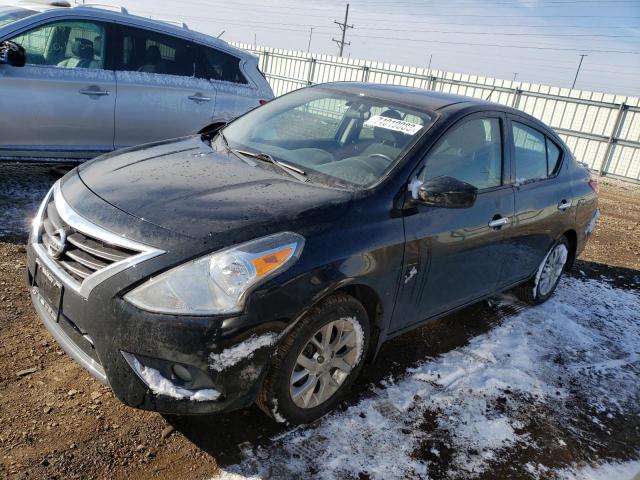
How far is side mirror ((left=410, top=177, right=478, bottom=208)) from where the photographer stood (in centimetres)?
288

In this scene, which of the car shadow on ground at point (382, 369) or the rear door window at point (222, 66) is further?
the rear door window at point (222, 66)

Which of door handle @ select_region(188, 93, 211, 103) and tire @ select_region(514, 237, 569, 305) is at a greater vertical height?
door handle @ select_region(188, 93, 211, 103)

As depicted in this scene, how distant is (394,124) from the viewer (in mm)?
3336

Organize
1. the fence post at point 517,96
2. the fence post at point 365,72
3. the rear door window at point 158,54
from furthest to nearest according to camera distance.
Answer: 1. the fence post at point 365,72
2. the fence post at point 517,96
3. the rear door window at point 158,54

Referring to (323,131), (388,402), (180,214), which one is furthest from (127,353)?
(323,131)

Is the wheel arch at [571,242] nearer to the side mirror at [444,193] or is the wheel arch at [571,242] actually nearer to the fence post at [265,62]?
the side mirror at [444,193]

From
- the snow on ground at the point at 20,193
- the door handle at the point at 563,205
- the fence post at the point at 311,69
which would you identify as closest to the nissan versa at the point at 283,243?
the door handle at the point at 563,205

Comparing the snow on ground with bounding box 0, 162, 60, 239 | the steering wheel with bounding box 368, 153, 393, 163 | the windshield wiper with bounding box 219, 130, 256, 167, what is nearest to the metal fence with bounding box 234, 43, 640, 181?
the snow on ground with bounding box 0, 162, 60, 239

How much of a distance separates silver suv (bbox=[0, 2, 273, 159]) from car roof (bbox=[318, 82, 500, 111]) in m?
2.65

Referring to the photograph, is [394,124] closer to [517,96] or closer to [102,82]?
[102,82]

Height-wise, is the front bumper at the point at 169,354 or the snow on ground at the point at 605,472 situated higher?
the front bumper at the point at 169,354

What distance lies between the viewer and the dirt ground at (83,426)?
2299mm

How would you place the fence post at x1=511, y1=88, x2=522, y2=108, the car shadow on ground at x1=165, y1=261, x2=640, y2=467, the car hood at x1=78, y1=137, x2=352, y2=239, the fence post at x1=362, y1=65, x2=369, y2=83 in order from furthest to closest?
the fence post at x1=362, y1=65, x2=369, y2=83 < the fence post at x1=511, y1=88, x2=522, y2=108 < the car shadow on ground at x1=165, y1=261, x2=640, y2=467 < the car hood at x1=78, y1=137, x2=352, y2=239

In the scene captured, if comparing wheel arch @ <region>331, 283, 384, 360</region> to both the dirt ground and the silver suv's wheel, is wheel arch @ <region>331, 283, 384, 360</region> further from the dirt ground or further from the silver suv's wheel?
the dirt ground
